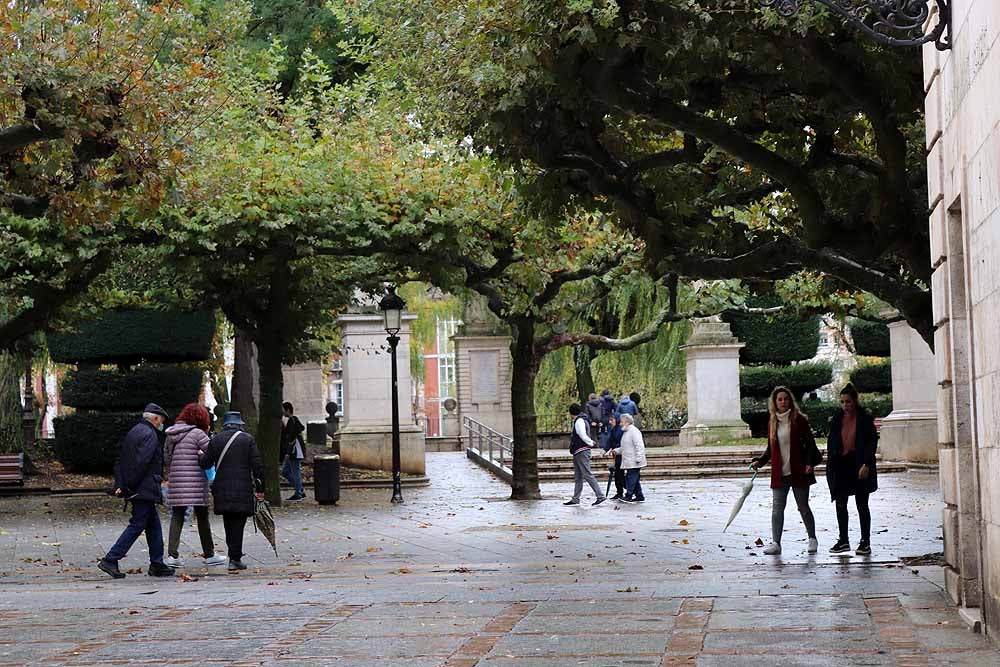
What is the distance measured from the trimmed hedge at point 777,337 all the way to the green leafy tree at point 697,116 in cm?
2560

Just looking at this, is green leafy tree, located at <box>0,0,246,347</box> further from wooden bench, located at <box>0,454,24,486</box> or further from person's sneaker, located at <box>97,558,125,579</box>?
wooden bench, located at <box>0,454,24,486</box>

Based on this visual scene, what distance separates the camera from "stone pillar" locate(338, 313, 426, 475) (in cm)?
3158

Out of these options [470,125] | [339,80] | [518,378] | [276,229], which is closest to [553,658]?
[470,125]

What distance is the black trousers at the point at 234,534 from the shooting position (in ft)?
46.5

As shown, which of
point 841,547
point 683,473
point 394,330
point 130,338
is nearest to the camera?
point 841,547

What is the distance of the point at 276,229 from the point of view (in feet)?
69.6

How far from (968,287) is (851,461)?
5.91 m

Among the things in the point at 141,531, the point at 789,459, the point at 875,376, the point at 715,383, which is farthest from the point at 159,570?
the point at 875,376

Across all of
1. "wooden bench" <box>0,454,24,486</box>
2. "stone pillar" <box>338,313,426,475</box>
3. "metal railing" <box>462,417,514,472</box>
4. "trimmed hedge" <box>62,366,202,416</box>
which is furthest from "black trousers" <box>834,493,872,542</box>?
"trimmed hedge" <box>62,366,202,416</box>

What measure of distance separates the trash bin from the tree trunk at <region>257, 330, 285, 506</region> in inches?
26.9

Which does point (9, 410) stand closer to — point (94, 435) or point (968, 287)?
point (94, 435)

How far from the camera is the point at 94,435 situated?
2984cm

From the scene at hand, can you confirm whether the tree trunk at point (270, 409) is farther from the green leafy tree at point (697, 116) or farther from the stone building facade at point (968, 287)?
the stone building facade at point (968, 287)

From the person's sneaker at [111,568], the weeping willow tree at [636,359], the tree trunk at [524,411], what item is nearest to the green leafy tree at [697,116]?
the person's sneaker at [111,568]
